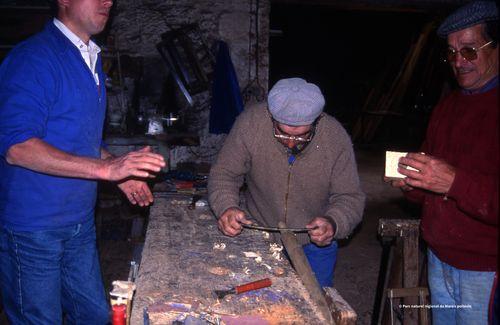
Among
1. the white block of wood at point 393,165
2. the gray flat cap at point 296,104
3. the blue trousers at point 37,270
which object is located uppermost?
the gray flat cap at point 296,104

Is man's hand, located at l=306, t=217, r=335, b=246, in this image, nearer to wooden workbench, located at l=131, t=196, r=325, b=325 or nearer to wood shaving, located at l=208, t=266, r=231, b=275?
wooden workbench, located at l=131, t=196, r=325, b=325

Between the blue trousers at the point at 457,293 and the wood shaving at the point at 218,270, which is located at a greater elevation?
the wood shaving at the point at 218,270

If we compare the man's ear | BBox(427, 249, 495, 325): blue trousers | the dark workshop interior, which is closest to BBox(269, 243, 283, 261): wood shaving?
BBox(427, 249, 495, 325): blue trousers

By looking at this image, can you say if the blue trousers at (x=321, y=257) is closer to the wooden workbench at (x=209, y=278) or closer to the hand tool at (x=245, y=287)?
the wooden workbench at (x=209, y=278)

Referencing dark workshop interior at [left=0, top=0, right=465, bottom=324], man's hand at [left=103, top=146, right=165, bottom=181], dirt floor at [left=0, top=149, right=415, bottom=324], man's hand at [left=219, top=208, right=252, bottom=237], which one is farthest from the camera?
dark workshop interior at [left=0, top=0, right=465, bottom=324]

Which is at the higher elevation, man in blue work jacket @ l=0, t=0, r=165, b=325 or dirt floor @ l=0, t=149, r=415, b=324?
man in blue work jacket @ l=0, t=0, r=165, b=325

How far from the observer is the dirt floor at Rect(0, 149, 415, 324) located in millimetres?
4660

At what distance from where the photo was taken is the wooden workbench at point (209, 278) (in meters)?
1.83

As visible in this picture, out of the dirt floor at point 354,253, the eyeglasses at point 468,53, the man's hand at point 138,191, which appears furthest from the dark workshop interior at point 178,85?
the eyeglasses at point 468,53

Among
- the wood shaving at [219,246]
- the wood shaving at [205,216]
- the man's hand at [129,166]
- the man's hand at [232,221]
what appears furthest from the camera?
the wood shaving at [205,216]

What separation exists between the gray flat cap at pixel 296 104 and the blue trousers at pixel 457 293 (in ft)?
3.97

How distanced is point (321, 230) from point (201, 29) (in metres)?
4.72

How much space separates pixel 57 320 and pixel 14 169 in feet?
3.00

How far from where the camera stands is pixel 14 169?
7.25 ft
